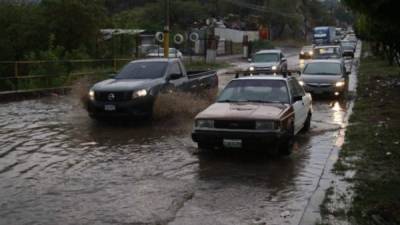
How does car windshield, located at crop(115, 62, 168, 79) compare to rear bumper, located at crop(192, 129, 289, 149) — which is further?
car windshield, located at crop(115, 62, 168, 79)

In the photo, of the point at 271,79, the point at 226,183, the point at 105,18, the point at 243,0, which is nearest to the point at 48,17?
the point at 105,18

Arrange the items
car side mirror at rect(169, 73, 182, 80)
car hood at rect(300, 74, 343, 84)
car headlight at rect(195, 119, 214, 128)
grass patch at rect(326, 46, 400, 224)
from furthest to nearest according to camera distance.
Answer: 1. car hood at rect(300, 74, 343, 84)
2. car side mirror at rect(169, 73, 182, 80)
3. car headlight at rect(195, 119, 214, 128)
4. grass patch at rect(326, 46, 400, 224)

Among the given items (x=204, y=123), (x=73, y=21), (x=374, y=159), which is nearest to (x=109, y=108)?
(x=204, y=123)

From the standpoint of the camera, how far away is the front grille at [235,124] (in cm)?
1041

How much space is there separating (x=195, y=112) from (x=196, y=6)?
80399 millimetres

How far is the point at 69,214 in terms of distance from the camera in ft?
23.9

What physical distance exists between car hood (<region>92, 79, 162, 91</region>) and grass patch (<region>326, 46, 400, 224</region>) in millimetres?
4912

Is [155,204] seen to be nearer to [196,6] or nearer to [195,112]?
[195,112]

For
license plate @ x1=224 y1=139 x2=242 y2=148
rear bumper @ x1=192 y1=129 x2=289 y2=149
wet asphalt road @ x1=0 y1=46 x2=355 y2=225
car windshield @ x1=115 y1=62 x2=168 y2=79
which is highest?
car windshield @ x1=115 y1=62 x2=168 y2=79

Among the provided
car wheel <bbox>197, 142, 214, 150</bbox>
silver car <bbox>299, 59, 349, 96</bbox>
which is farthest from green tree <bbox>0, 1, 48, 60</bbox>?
car wheel <bbox>197, 142, 214, 150</bbox>

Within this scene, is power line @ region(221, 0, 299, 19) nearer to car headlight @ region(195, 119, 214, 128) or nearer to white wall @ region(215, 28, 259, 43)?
white wall @ region(215, 28, 259, 43)

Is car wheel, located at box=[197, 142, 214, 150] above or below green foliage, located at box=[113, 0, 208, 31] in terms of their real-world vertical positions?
below

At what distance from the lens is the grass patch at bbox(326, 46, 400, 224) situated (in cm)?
715

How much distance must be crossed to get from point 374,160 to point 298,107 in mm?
2353
